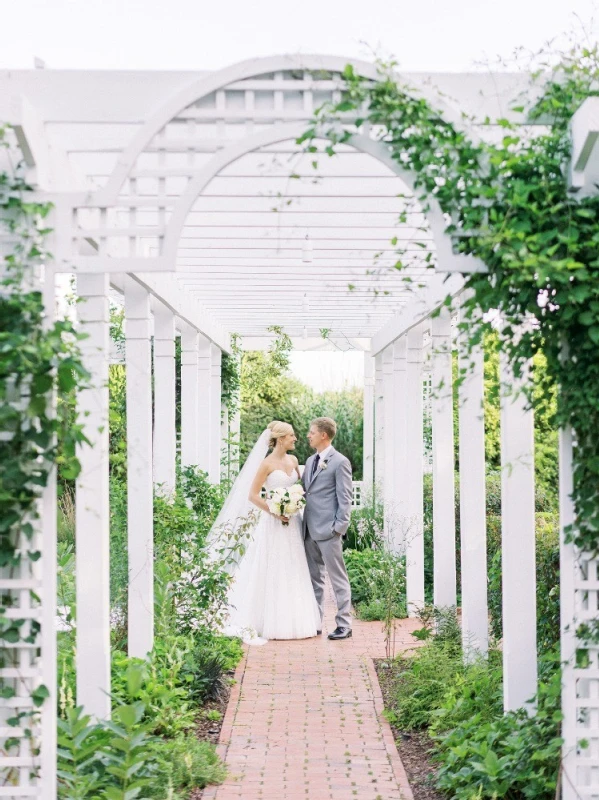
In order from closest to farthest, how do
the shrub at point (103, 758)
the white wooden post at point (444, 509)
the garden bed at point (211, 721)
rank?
the shrub at point (103, 758) → the garden bed at point (211, 721) → the white wooden post at point (444, 509)

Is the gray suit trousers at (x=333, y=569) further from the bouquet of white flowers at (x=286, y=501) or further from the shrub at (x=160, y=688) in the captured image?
the shrub at (x=160, y=688)

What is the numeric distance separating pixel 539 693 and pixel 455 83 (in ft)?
9.13

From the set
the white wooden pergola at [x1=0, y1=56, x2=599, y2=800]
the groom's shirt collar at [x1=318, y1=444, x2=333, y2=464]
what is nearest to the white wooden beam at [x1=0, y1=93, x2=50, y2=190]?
the white wooden pergola at [x1=0, y1=56, x2=599, y2=800]

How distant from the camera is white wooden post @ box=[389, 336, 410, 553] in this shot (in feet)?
33.8

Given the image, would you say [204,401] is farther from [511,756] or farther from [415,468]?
[511,756]

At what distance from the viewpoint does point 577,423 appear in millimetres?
3898

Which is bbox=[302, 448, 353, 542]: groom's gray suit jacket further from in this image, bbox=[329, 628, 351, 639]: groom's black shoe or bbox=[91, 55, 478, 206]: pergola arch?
bbox=[91, 55, 478, 206]: pergola arch

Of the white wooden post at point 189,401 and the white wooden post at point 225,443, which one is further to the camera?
the white wooden post at point 225,443

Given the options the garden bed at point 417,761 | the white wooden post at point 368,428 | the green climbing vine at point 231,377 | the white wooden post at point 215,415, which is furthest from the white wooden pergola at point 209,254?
the white wooden post at point 368,428

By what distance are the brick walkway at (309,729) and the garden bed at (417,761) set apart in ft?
0.19

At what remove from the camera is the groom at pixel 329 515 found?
8.46m

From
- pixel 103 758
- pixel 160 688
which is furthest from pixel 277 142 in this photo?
pixel 160 688

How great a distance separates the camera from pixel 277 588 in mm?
8578

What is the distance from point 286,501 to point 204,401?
3.31 meters
